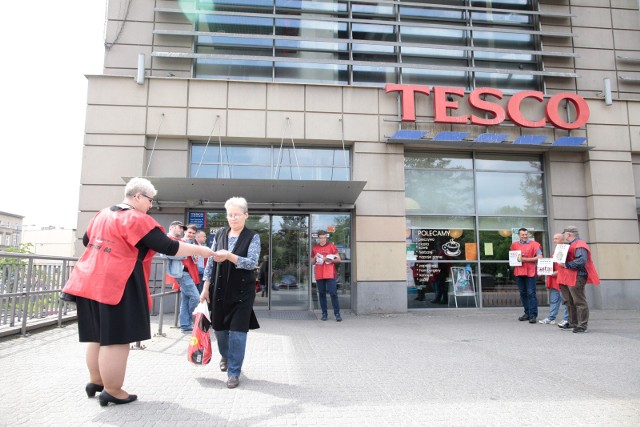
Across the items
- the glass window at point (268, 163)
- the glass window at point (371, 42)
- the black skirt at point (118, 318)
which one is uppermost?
the glass window at point (371, 42)

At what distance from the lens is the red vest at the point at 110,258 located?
3.16 metres

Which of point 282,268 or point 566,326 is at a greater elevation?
point 282,268

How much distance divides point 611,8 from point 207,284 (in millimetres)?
13715

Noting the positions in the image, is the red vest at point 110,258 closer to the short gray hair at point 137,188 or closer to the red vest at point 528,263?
the short gray hair at point 137,188

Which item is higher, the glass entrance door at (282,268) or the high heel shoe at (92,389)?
the glass entrance door at (282,268)

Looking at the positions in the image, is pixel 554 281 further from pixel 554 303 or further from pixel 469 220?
pixel 469 220

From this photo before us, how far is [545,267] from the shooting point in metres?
7.96

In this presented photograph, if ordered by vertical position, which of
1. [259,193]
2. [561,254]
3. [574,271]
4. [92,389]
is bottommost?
[92,389]

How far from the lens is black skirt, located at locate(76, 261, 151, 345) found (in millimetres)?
3180

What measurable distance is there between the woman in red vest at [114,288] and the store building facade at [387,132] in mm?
5788

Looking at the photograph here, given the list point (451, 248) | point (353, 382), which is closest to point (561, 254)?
point (451, 248)

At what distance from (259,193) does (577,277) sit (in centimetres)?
624

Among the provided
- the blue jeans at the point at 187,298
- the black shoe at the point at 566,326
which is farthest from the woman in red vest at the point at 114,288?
the black shoe at the point at 566,326

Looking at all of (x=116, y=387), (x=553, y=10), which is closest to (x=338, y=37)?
(x=553, y=10)
